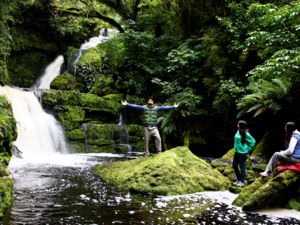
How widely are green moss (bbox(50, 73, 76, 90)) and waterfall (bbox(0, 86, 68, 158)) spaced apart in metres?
2.87

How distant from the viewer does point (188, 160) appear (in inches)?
384

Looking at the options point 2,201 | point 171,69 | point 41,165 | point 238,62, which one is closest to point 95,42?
point 171,69

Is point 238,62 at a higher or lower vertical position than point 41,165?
higher

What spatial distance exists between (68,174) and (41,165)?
217 cm

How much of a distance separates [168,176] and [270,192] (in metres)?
2.59

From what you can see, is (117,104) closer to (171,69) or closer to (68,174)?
(171,69)

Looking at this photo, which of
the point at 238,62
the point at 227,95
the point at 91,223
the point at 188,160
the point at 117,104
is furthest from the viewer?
the point at 117,104

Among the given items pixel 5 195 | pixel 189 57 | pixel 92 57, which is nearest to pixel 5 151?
pixel 5 195

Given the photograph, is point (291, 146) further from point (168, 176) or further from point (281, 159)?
point (168, 176)

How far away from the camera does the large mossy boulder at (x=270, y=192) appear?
6.76 metres

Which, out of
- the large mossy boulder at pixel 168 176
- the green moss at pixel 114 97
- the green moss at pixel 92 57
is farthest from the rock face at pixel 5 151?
the green moss at pixel 92 57

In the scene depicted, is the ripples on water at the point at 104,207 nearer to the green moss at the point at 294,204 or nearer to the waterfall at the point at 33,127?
the green moss at the point at 294,204

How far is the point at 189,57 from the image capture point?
17906 mm

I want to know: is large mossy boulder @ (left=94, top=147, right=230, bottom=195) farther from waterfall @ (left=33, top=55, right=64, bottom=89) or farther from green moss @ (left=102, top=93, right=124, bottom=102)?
waterfall @ (left=33, top=55, right=64, bottom=89)
